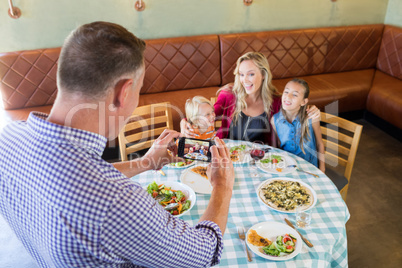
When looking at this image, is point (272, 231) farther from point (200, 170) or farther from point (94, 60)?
point (94, 60)

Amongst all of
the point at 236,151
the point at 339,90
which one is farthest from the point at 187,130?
the point at 339,90

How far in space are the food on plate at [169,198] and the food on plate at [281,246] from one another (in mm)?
459

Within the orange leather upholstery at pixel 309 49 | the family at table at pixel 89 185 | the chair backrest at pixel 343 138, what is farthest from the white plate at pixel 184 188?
the orange leather upholstery at pixel 309 49

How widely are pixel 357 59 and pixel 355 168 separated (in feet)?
6.15

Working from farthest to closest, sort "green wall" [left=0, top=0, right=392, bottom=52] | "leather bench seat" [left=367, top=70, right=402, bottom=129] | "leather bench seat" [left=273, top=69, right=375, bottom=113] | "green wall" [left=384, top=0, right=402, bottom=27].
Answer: "green wall" [left=384, top=0, right=402, bottom=27]
"leather bench seat" [left=273, top=69, right=375, bottom=113]
"leather bench seat" [left=367, top=70, right=402, bottom=129]
"green wall" [left=0, top=0, right=392, bottom=52]

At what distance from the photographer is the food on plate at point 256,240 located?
153 centimetres

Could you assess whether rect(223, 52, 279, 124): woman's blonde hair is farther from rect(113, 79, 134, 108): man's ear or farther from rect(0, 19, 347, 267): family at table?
rect(113, 79, 134, 108): man's ear

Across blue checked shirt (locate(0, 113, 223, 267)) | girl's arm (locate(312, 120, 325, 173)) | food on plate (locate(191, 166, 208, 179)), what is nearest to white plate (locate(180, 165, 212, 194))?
food on plate (locate(191, 166, 208, 179))

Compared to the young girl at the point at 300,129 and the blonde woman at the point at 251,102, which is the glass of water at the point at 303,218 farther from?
the blonde woman at the point at 251,102

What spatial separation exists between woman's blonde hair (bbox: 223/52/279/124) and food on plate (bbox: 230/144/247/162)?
0.50 metres

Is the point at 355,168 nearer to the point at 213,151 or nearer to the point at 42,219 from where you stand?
the point at 213,151

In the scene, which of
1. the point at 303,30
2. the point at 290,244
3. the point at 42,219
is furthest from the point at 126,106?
the point at 303,30

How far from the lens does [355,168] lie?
137 inches

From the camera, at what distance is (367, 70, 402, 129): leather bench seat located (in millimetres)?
3803
